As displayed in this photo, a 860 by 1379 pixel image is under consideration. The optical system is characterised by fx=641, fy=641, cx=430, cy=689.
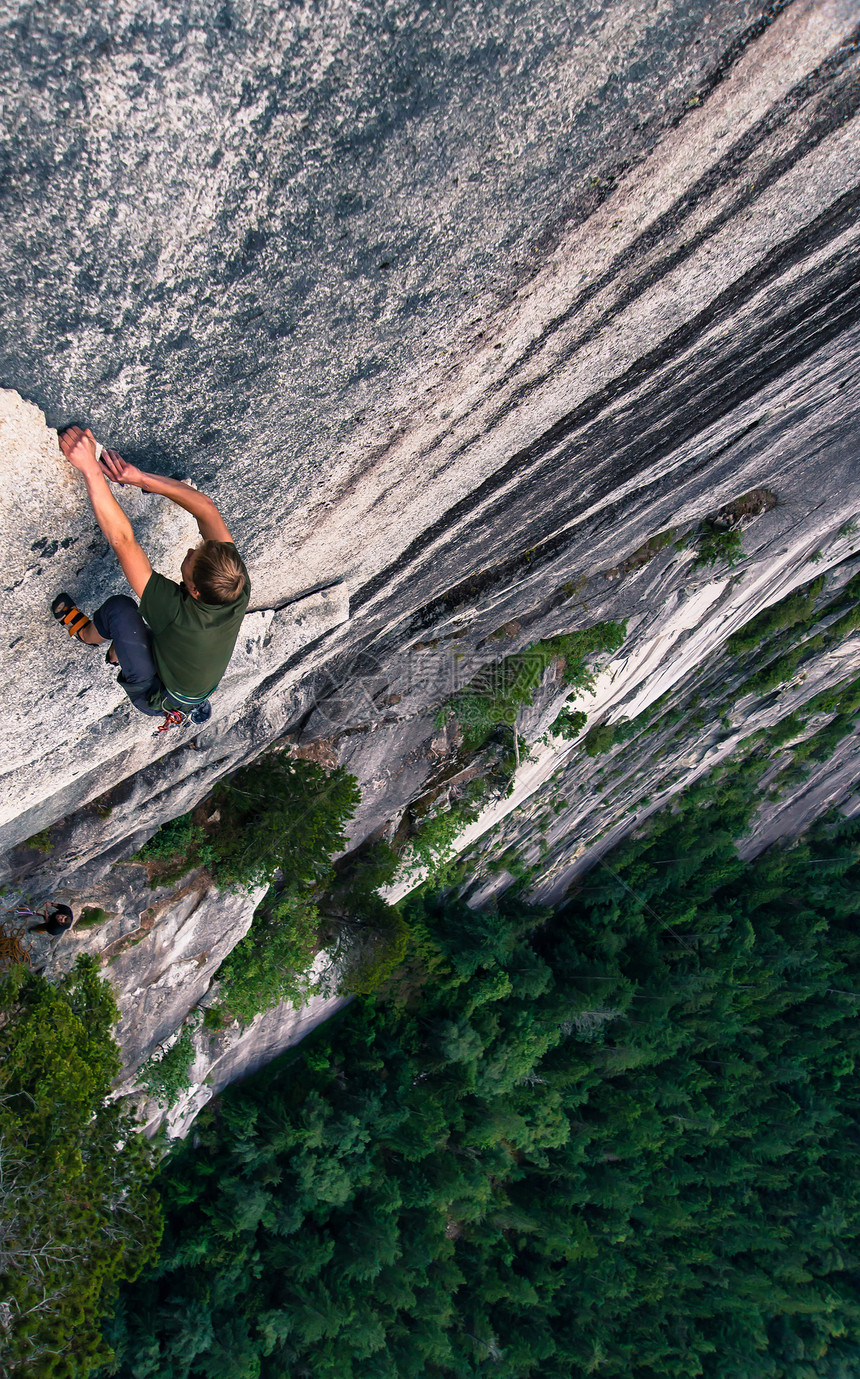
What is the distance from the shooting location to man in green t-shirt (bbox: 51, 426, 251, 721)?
2719 millimetres

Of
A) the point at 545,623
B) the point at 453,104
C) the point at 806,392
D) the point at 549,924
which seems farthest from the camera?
the point at 549,924

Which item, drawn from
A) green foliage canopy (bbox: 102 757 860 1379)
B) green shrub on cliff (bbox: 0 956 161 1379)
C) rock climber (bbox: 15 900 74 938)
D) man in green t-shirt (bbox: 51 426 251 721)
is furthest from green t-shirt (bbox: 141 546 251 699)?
green foliage canopy (bbox: 102 757 860 1379)

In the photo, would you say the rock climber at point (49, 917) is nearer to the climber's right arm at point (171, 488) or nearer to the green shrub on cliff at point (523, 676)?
the climber's right arm at point (171, 488)

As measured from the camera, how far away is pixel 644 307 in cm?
360

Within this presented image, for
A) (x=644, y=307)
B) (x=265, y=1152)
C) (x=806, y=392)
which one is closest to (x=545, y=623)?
(x=806, y=392)

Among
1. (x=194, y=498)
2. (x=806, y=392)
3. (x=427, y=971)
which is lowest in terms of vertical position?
(x=427, y=971)

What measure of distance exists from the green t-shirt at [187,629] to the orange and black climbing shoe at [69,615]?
433 mm

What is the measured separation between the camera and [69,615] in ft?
10.7

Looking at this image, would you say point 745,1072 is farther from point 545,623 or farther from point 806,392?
point 806,392

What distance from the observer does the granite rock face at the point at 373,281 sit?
6.46ft

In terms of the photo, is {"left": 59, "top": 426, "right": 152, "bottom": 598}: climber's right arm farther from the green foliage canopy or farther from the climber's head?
the green foliage canopy

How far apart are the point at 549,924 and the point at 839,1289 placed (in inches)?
573

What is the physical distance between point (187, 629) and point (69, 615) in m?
0.77

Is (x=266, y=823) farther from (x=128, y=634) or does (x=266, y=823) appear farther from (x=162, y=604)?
(x=162, y=604)
